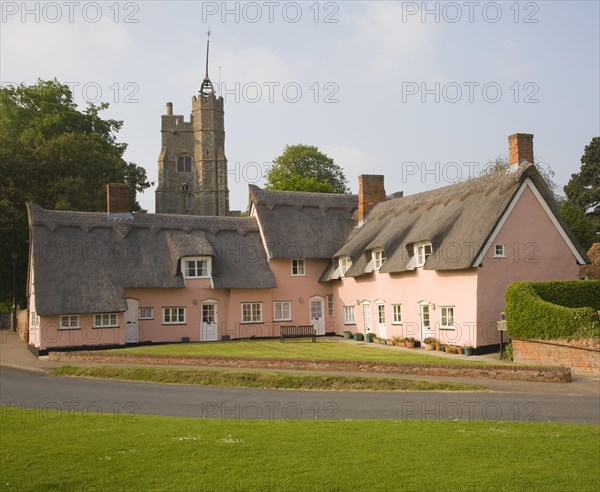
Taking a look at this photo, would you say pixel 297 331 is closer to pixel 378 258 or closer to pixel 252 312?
pixel 252 312

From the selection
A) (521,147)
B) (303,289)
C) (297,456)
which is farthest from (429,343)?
(297,456)

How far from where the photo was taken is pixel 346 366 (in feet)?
77.8

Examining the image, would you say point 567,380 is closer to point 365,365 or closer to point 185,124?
point 365,365

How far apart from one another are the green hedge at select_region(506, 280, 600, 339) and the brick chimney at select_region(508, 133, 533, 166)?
693cm

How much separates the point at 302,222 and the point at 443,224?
1136 cm

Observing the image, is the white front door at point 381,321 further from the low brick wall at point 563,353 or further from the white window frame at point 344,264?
the low brick wall at point 563,353

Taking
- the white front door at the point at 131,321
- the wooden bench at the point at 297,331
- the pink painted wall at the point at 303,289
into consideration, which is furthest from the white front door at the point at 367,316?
the white front door at the point at 131,321

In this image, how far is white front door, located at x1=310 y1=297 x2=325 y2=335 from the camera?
129 feet

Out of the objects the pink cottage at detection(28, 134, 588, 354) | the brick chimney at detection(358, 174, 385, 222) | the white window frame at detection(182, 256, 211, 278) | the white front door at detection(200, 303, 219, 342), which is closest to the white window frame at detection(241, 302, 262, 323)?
the pink cottage at detection(28, 134, 588, 354)

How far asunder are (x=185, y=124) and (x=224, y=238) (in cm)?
4452

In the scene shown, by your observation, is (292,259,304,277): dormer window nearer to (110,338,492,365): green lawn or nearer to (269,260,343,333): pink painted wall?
(269,260,343,333): pink painted wall

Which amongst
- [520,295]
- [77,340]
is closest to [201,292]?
[77,340]

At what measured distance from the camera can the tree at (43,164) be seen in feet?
131

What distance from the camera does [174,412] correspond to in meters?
16.0
